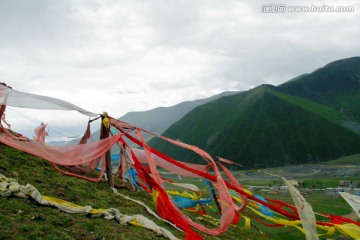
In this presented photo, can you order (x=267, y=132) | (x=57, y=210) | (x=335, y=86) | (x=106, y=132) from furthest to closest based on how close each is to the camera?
(x=335, y=86), (x=267, y=132), (x=106, y=132), (x=57, y=210)

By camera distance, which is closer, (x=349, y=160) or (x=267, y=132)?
(x=349, y=160)

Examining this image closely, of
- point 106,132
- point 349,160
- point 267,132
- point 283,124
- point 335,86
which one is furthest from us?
point 335,86

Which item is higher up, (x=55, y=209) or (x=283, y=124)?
(x=283, y=124)

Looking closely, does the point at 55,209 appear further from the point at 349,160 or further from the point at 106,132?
the point at 349,160

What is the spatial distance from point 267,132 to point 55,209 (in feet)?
441

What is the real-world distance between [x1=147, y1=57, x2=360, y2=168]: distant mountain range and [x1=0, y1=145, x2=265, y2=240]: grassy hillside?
377 feet

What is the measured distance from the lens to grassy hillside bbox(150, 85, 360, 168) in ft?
408

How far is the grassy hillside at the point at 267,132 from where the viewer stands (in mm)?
124312

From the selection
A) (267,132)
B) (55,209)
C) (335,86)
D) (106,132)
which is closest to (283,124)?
(267,132)

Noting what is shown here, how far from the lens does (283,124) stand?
463ft

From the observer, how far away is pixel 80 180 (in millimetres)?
13641

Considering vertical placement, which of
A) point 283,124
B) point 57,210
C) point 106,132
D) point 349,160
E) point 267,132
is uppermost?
point 283,124

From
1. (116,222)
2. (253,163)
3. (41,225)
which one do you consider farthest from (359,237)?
(253,163)

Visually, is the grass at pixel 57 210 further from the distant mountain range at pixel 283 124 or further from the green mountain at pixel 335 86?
the green mountain at pixel 335 86
